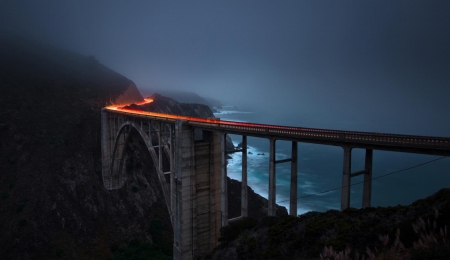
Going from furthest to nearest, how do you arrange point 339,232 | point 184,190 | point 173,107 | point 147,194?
point 173,107 → point 147,194 → point 184,190 → point 339,232

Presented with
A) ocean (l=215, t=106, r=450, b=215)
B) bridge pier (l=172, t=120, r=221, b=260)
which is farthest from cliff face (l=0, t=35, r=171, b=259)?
ocean (l=215, t=106, r=450, b=215)

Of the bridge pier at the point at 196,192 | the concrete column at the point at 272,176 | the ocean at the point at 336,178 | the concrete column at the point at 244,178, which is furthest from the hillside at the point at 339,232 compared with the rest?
the ocean at the point at 336,178

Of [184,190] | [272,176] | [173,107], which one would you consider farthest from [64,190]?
[173,107]

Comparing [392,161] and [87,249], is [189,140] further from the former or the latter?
[392,161]

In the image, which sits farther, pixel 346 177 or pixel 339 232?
pixel 346 177

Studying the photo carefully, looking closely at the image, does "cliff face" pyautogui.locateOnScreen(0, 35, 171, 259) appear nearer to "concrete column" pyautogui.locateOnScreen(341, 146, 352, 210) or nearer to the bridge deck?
the bridge deck

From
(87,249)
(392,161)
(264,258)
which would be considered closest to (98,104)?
(87,249)

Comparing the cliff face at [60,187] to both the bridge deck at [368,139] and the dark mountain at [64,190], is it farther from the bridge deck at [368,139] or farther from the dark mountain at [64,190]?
the bridge deck at [368,139]

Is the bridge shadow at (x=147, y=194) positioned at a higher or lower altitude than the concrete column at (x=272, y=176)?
lower

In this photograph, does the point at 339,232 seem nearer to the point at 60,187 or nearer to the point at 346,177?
the point at 346,177

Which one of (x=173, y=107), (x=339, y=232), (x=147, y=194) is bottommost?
(x=147, y=194)

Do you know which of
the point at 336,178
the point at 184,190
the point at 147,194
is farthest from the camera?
the point at 336,178
